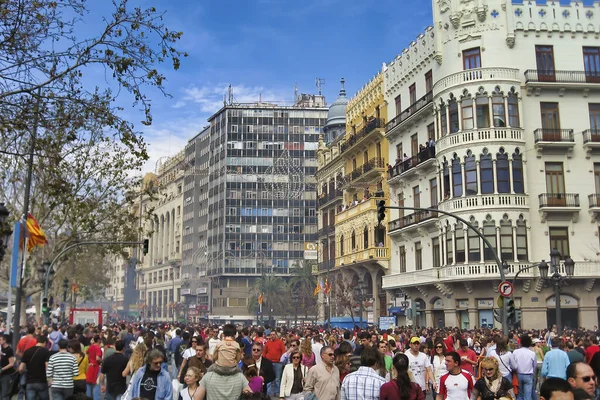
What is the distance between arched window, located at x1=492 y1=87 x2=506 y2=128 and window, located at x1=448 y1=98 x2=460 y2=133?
213cm

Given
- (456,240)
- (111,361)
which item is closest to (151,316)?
(456,240)

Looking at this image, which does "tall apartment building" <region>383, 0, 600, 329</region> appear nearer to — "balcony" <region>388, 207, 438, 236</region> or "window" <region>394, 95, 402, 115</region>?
"balcony" <region>388, 207, 438, 236</region>

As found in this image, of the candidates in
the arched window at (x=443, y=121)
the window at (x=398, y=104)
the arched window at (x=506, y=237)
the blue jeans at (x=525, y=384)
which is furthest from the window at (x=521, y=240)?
the blue jeans at (x=525, y=384)

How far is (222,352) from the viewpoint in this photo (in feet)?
26.3

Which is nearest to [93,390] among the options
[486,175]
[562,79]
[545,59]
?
[486,175]

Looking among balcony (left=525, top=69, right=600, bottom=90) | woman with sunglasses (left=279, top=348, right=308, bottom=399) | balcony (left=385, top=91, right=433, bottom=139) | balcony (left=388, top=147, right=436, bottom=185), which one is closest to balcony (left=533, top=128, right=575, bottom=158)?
balcony (left=525, top=69, right=600, bottom=90)

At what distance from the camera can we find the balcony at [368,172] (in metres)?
50.7

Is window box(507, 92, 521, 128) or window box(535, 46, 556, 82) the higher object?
window box(535, 46, 556, 82)

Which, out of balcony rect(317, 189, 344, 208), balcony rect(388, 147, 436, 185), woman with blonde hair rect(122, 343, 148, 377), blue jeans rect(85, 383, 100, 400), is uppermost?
balcony rect(317, 189, 344, 208)

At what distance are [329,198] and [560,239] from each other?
26.5 m

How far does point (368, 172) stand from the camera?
5119 centimetres

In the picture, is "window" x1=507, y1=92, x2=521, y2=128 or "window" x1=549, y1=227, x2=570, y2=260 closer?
"window" x1=549, y1=227, x2=570, y2=260

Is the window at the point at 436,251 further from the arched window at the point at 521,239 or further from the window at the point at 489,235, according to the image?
Result: the arched window at the point at 521,239

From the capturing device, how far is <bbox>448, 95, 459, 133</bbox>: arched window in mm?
39250
